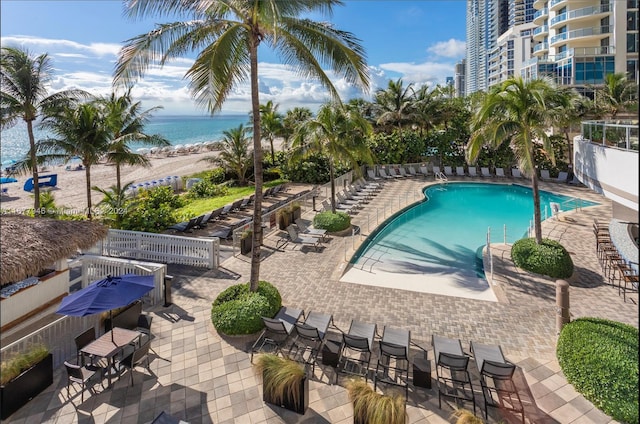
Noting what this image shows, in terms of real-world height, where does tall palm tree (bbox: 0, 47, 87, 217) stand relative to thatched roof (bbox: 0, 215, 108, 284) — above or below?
above

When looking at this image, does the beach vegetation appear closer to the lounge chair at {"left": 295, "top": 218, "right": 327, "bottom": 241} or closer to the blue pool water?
the lounge chair at {"left": 295, "top": 218, "right": 327, "bottom": 241}

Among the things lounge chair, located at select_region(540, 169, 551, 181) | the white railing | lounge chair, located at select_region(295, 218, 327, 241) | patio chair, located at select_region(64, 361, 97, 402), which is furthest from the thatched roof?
lounge chair, located at select_region(540, 169, 551, 181)

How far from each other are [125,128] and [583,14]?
50351 mm

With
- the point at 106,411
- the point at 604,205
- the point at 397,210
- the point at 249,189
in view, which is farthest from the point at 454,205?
the point at 106,411

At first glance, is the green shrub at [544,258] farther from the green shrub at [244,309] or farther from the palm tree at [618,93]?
the palm tree at [618,93]

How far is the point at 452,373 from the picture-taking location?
6992mm

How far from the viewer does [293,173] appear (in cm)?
3052

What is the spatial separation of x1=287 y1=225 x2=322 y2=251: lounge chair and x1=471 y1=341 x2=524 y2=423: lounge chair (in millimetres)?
8826

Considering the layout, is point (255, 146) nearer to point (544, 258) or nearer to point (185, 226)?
point (185, 226)

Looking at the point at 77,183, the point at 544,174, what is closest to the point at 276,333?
the point at 544,174

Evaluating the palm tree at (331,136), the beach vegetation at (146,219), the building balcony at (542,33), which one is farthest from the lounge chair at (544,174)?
the building balcony at (542,33)

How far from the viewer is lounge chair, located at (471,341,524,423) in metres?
6.10

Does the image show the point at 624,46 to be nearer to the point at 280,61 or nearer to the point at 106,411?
the point at 280,61

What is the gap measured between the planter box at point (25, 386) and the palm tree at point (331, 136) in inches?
499
